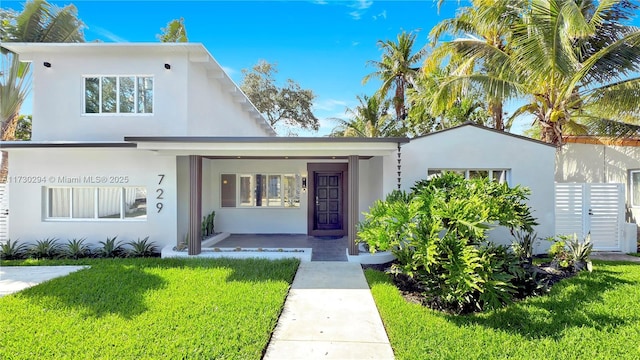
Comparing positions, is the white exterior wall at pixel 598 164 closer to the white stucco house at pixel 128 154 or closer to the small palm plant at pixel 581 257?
the white stucco house at pixel 128 154

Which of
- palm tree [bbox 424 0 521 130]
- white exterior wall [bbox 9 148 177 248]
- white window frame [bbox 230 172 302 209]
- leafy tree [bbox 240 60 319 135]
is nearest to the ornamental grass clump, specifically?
palm tree [bbox 424 0 521 130]

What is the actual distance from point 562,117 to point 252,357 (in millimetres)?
11700

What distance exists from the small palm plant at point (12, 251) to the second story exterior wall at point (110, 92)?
3.30 metres

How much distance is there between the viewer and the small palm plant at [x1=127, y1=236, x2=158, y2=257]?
8.82m

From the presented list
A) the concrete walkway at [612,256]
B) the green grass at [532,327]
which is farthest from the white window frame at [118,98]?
the concrete walkway at [612,256]

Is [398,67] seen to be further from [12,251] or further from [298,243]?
[12,251]

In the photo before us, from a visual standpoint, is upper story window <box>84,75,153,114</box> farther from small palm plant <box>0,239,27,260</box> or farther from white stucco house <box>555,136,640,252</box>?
white stucco house <box>555,136,640,252</box>

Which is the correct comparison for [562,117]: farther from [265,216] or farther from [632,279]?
[265,216]

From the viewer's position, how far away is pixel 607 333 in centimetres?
433

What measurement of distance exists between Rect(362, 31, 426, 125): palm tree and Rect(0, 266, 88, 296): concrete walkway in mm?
20390

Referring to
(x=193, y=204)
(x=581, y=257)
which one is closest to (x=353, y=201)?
(x=193, y=204)

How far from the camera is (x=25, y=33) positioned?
12211 millimetres

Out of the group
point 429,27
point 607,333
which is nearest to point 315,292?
point 607,333

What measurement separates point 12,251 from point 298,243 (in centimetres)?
847
